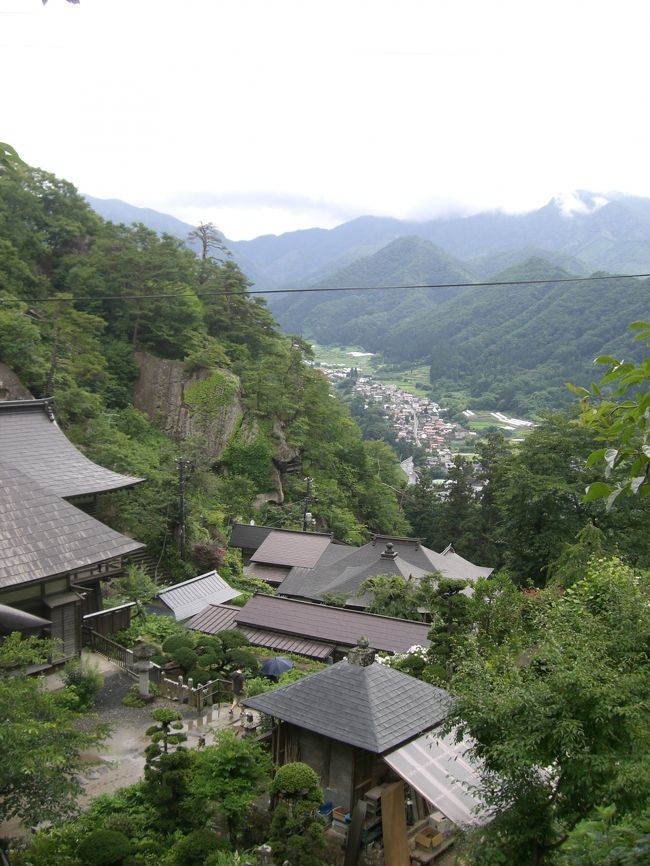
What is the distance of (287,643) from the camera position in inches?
592

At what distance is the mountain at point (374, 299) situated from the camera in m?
145

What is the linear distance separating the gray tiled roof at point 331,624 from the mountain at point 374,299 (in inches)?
5083

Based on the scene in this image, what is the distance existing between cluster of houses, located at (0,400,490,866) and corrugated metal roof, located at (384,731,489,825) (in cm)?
2

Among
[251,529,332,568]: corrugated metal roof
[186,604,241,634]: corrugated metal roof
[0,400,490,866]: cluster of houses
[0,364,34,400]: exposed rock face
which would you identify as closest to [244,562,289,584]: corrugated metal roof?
[0,400,490,866]: cluster of houses

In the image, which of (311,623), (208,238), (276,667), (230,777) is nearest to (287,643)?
(311,623)

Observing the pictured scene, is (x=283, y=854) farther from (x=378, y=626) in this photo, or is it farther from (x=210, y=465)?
(x=210, y=465)

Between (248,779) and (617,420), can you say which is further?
(248,779)

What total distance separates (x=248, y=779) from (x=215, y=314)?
28456 mm

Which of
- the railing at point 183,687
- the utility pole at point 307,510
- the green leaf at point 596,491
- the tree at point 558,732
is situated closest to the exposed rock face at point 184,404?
the utility pole at point 307,510

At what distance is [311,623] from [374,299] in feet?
494

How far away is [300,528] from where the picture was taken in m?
30.9

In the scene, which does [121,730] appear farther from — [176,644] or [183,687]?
[176,644]

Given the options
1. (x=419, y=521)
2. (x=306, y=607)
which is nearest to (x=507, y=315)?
(x=419, y=521)

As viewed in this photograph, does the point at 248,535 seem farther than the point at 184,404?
No
